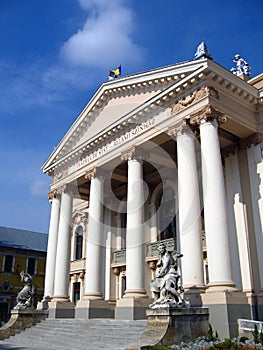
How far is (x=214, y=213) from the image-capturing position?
13539 millimetres

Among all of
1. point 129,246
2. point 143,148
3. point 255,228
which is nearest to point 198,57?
point 143,148

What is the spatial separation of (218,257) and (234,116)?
642cm

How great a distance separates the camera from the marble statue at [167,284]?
1193 cm

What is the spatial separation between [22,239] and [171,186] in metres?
29.0

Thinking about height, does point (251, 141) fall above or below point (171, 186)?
above

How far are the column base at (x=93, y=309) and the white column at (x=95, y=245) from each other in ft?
1.09

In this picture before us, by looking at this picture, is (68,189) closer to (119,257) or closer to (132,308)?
(119,257)

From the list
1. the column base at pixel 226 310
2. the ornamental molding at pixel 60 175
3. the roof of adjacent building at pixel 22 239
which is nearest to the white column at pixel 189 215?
the column base at pixel 226 310

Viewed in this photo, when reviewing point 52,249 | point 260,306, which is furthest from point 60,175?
point 260,306

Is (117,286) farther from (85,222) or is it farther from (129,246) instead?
(129,246)

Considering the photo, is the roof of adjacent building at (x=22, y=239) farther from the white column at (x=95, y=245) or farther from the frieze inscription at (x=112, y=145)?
the white column at (x=95, y=245)

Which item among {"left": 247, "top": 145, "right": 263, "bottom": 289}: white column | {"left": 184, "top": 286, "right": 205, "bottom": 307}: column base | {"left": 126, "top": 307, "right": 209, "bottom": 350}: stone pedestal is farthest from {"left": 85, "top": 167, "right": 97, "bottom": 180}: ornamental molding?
{"left": 126, "top": 307, "right": 209, "bottom": 350}: stone pedestal

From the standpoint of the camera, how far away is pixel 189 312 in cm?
1181

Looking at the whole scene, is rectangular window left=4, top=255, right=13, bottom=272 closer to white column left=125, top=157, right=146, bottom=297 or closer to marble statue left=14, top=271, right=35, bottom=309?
marble statue left=14, top=271, right=35, bottom=309
